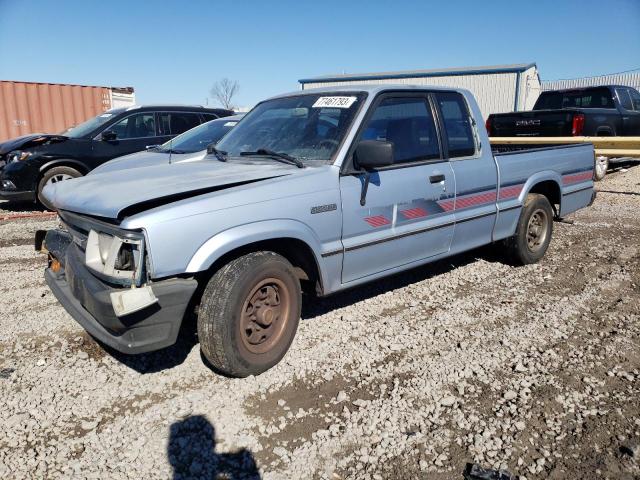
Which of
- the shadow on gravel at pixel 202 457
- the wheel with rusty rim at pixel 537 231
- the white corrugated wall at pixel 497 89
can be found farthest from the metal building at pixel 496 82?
the shadow on gravel at pixel 202 457

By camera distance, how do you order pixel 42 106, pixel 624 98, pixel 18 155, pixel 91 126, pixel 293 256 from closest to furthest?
pixel 293 256, pixel 18 155, pixel 91 126, pixel 624 98, pixel 42 106

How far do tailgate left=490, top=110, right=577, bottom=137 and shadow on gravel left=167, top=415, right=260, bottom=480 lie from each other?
973 centimetres

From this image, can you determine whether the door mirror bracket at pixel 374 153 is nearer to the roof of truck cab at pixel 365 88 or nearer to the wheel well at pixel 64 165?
the roof of truck cab at pixel 365 88

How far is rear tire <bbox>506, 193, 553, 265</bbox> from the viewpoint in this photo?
16.8 ft

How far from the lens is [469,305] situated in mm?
4309

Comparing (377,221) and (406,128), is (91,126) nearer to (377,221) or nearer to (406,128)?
(406,128)

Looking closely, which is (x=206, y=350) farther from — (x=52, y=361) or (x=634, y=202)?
(x=634, y=202)

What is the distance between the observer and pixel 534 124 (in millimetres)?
10219

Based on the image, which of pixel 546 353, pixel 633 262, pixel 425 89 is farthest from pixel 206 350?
pixel 633 262

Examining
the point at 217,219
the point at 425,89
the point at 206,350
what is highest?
the point at 425,89

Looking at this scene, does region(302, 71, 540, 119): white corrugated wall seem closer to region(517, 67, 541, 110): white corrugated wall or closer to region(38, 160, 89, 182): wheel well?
region(517, 67, 541, 110): white corrugated wall

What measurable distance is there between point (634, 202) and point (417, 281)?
6.52m

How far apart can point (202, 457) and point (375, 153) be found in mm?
2104

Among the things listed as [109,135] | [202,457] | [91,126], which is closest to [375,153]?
[202,457]
